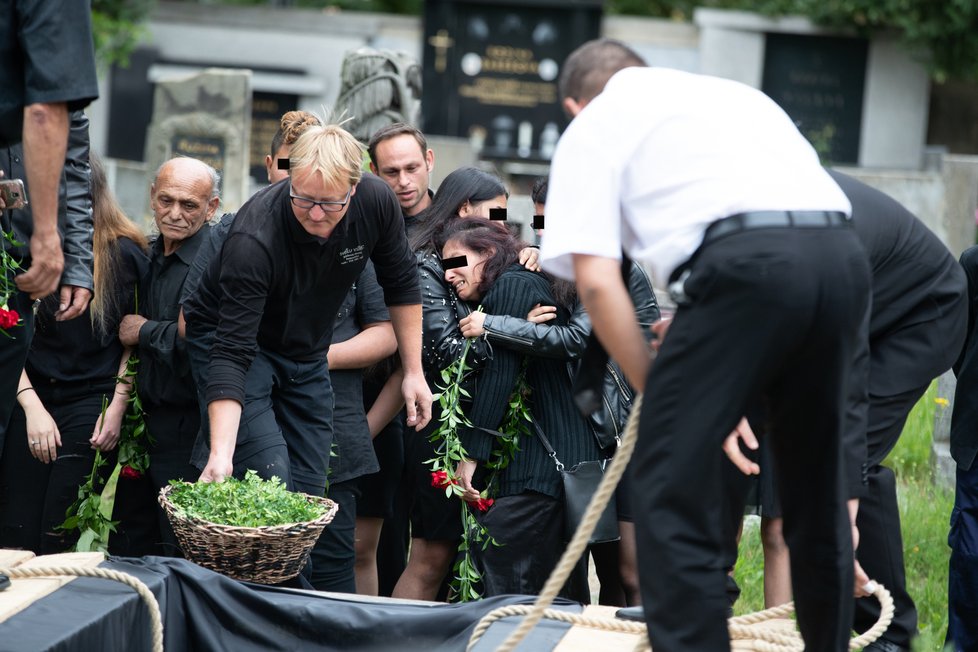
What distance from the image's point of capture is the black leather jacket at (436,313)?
4703mm

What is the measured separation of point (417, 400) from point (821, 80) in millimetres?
17711

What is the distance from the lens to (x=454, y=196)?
5098 millimetres

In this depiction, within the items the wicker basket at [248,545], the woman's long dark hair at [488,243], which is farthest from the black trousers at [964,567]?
the wicker basket at [248,545]

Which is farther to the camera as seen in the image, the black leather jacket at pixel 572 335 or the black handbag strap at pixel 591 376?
the black leather jacket at pixel 572 335

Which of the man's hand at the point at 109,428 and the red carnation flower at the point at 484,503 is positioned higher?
the man's hand at the point at 109,428

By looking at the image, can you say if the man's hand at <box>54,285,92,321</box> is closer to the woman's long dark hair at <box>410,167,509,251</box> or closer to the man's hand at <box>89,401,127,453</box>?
the man's hand at <box>89,401,127,453</box>

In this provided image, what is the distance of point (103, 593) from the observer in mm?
3445

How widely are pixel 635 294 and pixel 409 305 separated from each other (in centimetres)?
82

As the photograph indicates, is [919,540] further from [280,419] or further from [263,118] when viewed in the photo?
[263,118]

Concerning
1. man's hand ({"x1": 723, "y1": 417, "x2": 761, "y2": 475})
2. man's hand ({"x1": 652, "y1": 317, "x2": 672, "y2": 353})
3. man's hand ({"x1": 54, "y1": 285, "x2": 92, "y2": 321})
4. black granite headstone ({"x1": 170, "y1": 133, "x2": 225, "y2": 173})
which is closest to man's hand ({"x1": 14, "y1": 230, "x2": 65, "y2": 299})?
man's hand ({"x1": 54, "y1": 285, "x2": 92, "y2": 321})

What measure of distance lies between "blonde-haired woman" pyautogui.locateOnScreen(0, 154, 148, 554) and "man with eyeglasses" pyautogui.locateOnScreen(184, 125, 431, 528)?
0.57 meters

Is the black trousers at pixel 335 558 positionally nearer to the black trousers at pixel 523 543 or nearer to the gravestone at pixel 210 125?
the black trousers at pixel 523 543

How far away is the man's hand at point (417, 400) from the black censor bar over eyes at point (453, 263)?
20.3 inches

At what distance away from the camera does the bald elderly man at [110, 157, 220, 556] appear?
4.61 metres
